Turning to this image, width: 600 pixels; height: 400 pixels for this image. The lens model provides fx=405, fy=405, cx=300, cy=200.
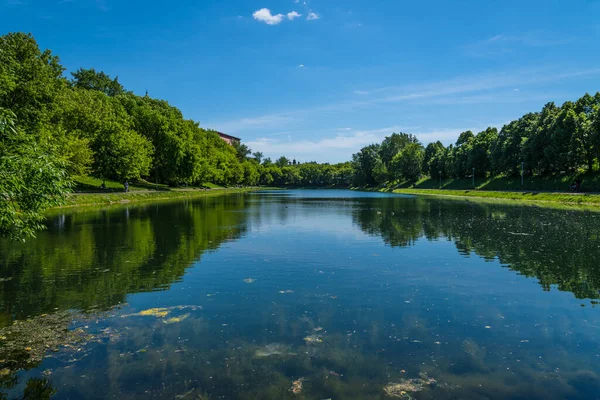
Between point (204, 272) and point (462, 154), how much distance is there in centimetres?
11222

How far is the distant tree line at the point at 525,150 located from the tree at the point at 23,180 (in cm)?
7037

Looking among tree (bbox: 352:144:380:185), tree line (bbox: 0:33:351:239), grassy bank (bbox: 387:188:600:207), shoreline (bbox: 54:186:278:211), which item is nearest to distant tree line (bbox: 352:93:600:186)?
grassy bank (bbox: 387:188:600:207)

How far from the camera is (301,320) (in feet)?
36.5

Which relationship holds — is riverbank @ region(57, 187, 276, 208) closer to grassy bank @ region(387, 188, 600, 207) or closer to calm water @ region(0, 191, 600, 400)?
calm water @ region(0, 191, 600, 400)

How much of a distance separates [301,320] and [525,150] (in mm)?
A: 86112

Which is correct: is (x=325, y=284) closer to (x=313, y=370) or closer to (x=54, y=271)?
(x=313, y=370)

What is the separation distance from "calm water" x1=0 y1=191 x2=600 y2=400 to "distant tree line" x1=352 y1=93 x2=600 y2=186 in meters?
56.0

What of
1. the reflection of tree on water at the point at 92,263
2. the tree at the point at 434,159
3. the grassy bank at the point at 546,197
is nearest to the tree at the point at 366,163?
the tree at the point at 434,159

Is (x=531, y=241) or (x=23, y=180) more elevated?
(x=23, y=180)

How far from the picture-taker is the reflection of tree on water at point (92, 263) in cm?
1306

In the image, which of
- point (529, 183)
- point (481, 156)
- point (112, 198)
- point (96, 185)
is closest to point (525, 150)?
point (529, 183)

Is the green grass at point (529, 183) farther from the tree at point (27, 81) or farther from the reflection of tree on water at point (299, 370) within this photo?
the tree at point (27, 81)

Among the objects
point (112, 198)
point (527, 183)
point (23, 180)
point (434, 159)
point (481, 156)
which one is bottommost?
point (112, 198)

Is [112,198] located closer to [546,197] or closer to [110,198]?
[110,198]
